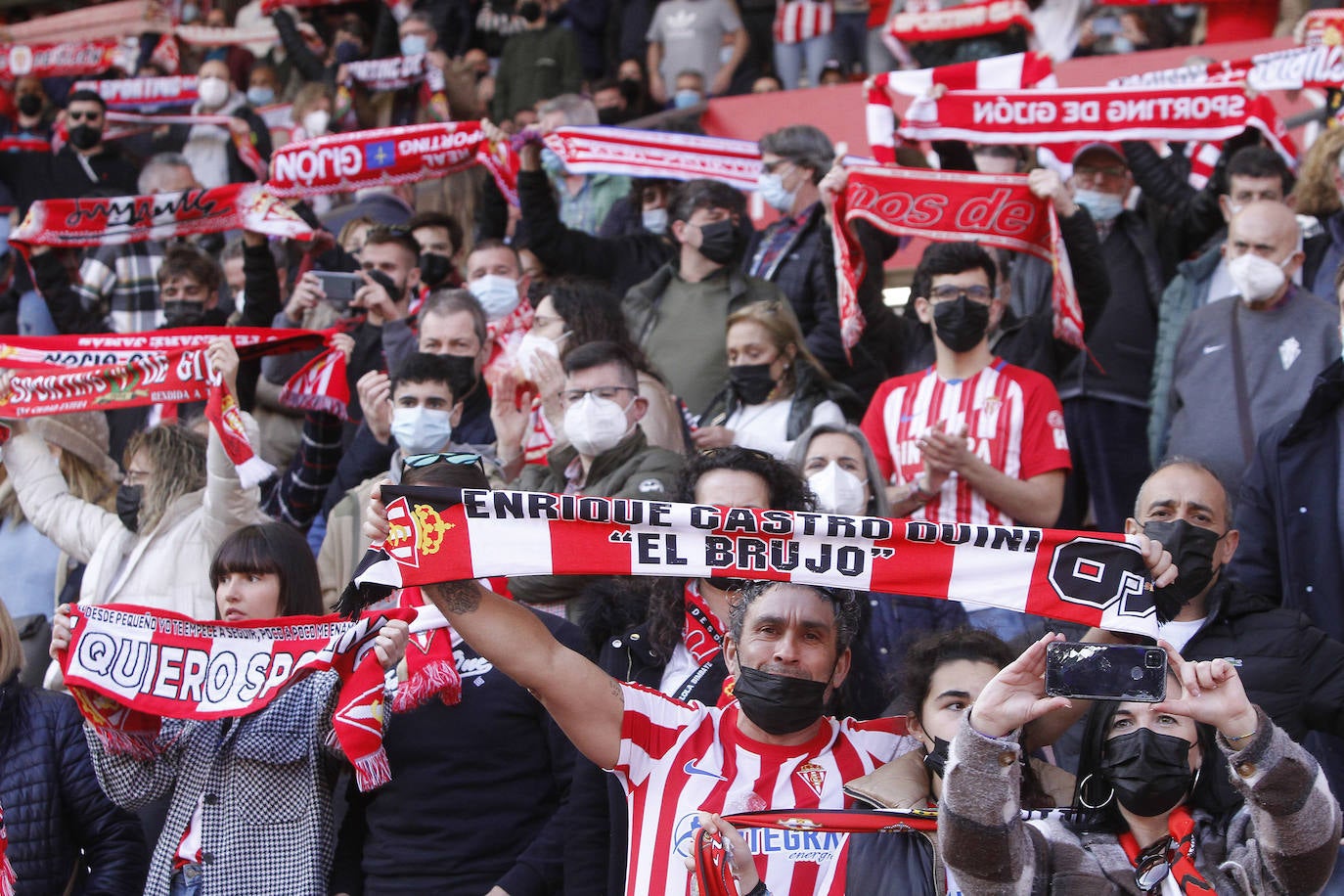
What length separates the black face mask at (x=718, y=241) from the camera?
273 inches

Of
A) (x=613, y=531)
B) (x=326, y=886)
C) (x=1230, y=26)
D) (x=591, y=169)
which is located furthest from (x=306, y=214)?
(x=1230, y=26)

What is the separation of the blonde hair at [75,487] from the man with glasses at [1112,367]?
3.69 metres

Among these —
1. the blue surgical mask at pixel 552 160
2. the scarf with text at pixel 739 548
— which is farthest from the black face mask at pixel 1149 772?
the blue surgical mask at pixel 552 160

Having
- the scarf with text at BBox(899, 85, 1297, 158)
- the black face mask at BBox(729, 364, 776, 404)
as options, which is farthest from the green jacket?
the scarf with text at BBox(899, 85, 1297, 158)

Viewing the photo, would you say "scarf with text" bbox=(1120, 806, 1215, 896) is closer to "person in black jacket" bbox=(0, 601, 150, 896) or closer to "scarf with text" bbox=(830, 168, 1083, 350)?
"person in black jacket" bbox=(0, 601, 150, 896)

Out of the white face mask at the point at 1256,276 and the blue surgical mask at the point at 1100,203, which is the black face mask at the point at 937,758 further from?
the blue surgical mask at the point at 1100,203

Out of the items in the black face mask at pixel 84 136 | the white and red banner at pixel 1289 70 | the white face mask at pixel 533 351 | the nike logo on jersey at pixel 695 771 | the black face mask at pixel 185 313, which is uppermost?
the white and red banner at pixel 1289 70

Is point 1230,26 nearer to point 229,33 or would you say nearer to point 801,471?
point 801,471

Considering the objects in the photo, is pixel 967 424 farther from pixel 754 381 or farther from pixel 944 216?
pixel 944 216

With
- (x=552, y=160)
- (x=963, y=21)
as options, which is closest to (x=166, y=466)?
(x=552, y=160)

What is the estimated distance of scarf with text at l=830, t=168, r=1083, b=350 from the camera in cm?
625

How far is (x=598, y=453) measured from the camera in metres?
5.37

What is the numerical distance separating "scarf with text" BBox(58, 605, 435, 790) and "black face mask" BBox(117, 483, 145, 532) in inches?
45.7

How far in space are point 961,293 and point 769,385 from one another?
0.80 meters
